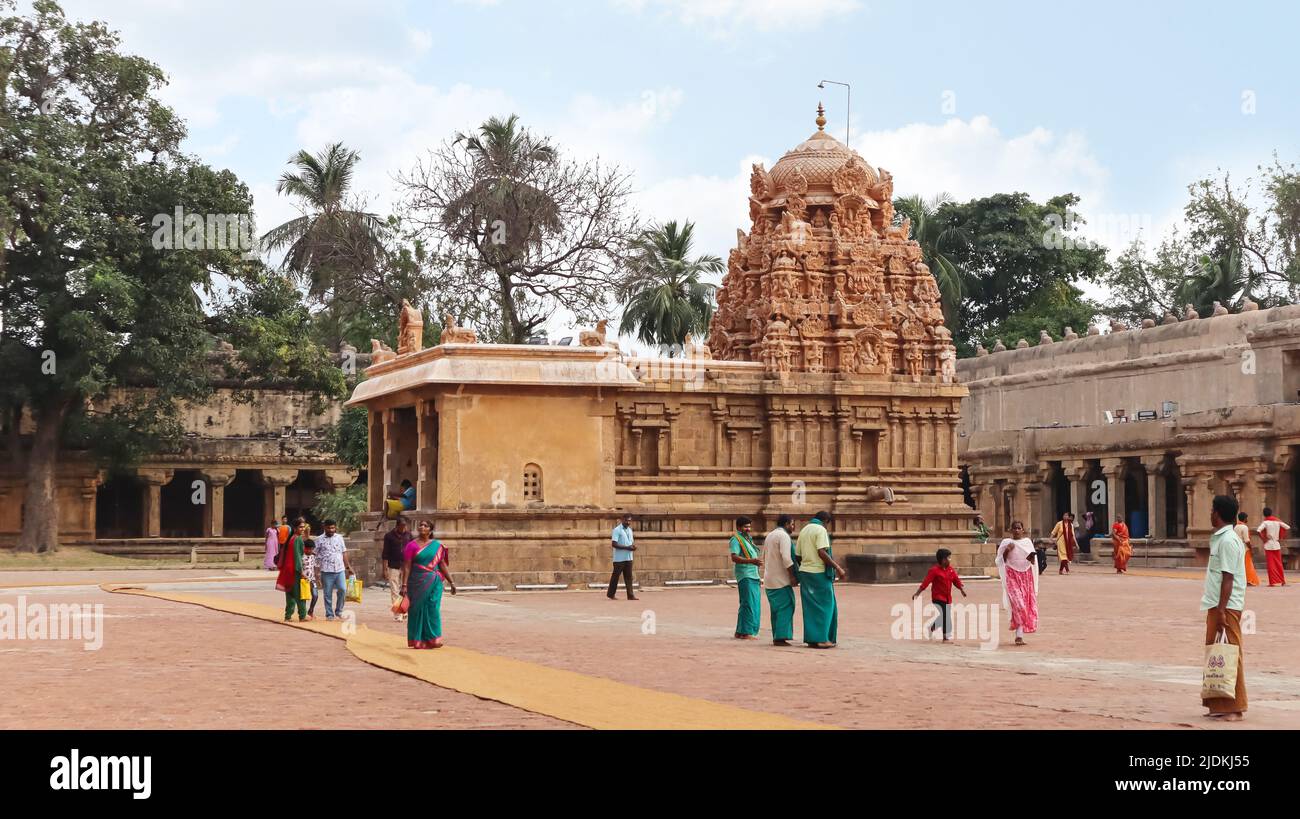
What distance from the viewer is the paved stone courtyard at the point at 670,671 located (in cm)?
1154

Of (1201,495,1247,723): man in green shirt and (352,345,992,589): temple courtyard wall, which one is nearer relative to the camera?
(1201,495,1247,723): man in green shirt

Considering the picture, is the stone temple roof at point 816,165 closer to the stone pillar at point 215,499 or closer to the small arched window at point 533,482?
the small arched window at point 533,482

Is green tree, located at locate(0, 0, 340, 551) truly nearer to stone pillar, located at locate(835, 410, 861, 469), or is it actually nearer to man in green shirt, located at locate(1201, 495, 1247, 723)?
stone pillar, located at locate(835, 410, 861, 469)

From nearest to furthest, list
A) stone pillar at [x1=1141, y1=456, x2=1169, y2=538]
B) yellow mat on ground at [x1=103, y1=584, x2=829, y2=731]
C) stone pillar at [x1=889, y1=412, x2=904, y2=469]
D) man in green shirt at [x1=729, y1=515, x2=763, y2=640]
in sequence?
yellow mat on ground at [x1=103, y1=584, x2=829, y2=731], man in green shirt at [x1=729, y1=515, x2=763, y2=640], stone pillar at [x1=889, y1=412, x2=904, y2=469], stone pillar at [x1=1141, y1=456, x2=1169, y2=538]

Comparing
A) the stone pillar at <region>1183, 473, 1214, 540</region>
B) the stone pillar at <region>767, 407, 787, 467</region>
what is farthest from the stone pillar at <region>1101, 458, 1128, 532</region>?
the stone pillar at <region>767, 407, 787, 467</region>

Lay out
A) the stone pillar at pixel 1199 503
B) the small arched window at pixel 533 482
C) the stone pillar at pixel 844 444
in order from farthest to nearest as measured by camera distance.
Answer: the stone pillar at pixel 1199 503
the stone pillar at pixel 844 444
the small arched window at pixel 533 482

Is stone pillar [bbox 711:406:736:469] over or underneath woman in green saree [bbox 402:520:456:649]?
over

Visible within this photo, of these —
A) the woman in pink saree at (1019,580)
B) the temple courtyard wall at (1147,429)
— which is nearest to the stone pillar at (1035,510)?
the temple courtyard wall at (1147,429)

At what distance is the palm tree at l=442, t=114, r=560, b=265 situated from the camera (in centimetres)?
5122

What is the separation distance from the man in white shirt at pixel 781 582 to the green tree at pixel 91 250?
29.2m

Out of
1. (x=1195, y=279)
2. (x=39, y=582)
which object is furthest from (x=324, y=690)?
(x=1195, y=279)

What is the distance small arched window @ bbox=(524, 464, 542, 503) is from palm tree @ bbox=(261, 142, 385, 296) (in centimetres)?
2386
